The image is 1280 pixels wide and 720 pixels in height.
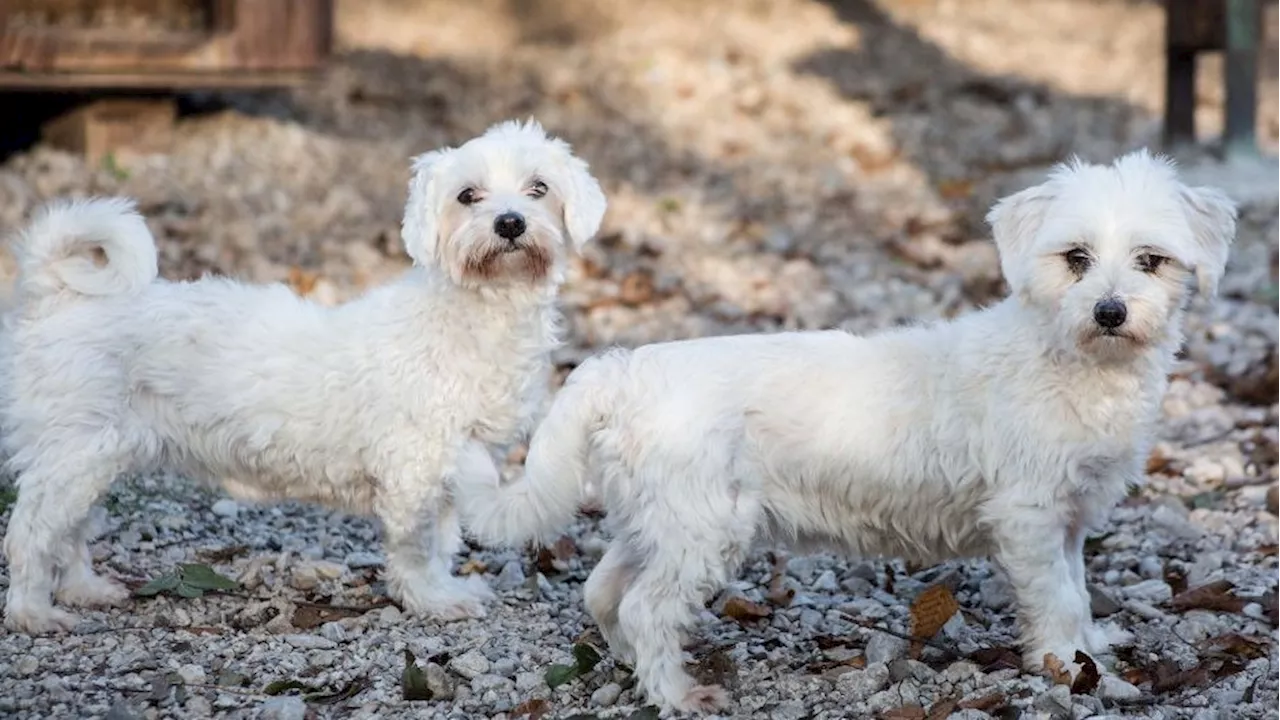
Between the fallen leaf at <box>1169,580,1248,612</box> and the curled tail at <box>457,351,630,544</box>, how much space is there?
1.95 meters

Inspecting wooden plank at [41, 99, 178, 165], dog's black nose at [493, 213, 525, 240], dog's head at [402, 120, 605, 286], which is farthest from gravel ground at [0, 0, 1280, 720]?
dog's black nose at [493, 213, 525, 240]

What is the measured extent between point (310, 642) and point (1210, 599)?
108 inches

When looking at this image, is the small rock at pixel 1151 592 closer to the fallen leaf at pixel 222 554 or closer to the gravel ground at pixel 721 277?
the gravel ground at pixel 721 277

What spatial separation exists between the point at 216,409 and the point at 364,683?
3.66 ft

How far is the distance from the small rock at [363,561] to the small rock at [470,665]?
3.35ft

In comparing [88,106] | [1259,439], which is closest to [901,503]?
[1259,439]

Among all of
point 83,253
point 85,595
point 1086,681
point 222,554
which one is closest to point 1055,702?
point 1086,681

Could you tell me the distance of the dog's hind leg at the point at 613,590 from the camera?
4.68m

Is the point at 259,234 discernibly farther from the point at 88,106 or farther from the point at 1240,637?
the point at 1240,637

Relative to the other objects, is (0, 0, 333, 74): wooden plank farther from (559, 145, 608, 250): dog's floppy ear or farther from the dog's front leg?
the dog's front leg

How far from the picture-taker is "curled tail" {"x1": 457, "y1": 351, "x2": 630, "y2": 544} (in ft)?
14.7

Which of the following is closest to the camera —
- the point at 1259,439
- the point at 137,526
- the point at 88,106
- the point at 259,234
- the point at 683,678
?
the point at 683,678

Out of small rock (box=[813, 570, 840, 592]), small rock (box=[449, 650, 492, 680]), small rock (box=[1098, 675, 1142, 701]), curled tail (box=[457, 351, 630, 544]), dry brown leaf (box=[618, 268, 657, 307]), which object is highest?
curled tail (box=[457, 351, 630, 544])

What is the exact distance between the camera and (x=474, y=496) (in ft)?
15.0
